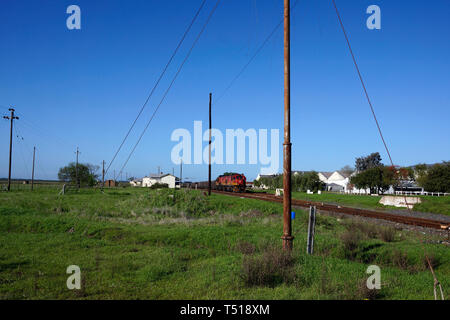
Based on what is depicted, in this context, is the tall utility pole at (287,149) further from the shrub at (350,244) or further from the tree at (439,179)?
the tree at (439,179)

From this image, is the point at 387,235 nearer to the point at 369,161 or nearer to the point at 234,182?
the point at 234,182

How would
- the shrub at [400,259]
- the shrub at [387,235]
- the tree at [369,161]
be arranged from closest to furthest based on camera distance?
the shrub at [400,259], the shrub at [387,235], the tree at [369,161]

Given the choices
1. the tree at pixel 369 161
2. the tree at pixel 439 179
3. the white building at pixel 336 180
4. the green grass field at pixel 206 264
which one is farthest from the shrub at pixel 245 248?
the tree at pixel 369 161

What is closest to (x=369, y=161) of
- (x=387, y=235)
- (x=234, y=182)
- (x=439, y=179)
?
(x=439, y=179)

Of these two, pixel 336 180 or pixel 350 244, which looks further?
pixel 336 180

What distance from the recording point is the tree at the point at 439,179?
2138 inches

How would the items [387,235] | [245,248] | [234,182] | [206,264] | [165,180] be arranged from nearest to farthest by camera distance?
[206,264]
[245,248]
[387,235]
[234,182]
[165,180]

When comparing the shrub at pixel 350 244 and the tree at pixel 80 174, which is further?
Answer: the tree at pixel 80 174

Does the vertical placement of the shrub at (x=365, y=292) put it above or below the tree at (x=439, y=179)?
below

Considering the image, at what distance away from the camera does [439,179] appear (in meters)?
55.1

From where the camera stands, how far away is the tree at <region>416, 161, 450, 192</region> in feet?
178

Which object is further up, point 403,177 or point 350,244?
point 403,177

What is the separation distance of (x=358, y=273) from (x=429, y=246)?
16.8 feet
